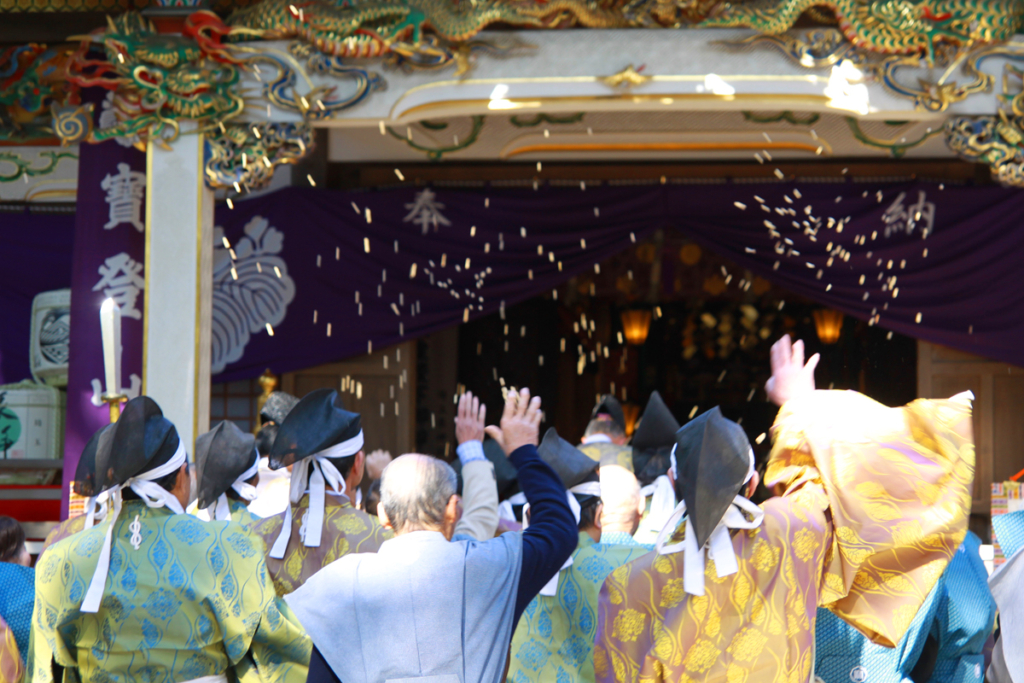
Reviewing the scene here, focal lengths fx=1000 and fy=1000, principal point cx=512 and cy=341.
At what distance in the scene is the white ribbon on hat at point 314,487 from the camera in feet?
7.94

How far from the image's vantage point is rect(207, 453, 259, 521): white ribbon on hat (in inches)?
113

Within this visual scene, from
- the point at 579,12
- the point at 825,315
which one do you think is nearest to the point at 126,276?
the point at 579,12

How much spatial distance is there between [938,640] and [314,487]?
1.69 meters

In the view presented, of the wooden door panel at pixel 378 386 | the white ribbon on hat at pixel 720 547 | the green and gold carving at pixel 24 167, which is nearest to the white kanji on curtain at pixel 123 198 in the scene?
the wooden door panel at pixel 378 386

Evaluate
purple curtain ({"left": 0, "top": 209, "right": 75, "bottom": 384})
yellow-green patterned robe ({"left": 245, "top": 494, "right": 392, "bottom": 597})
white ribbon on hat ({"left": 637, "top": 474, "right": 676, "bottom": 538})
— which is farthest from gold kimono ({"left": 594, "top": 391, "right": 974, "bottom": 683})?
purple curtain ({"left": 0, "top": 209, "right": 75, "bottom": 384})

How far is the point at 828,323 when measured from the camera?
7539 millimetres

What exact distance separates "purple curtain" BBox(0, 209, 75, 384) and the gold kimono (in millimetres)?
4966

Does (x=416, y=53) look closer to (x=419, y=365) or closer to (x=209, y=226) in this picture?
(x=209, y=226)

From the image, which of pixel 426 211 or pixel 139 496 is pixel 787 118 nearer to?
pixel 426 211

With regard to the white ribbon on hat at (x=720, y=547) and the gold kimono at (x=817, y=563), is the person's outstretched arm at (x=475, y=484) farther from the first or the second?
the white ribbon on hat at (x=720, y=547)

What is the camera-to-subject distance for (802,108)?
189 inches

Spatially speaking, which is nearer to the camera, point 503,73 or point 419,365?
point 503,73

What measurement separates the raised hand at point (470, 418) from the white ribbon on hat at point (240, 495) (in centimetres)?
116

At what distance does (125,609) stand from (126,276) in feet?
10.1
